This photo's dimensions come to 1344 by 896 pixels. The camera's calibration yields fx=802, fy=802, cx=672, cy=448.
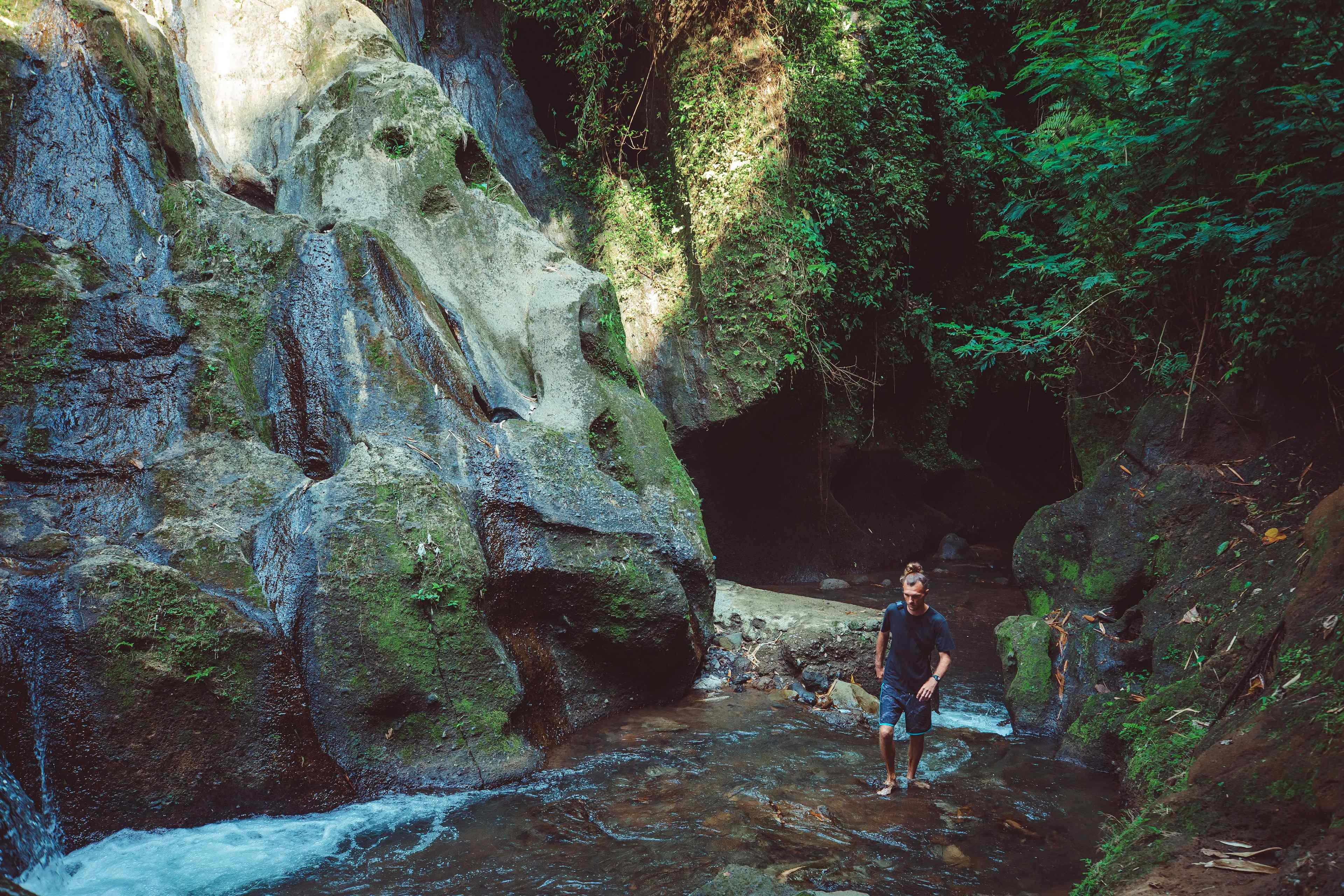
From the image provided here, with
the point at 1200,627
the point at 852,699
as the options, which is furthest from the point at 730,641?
the point at 1200,627

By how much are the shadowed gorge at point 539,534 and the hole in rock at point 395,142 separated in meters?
0.04

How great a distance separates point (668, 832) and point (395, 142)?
7.37m

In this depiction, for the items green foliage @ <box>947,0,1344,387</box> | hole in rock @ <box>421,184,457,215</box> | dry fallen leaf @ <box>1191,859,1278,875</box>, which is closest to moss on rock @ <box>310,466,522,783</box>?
hole in rock @ <box>421,184,457,215</box>

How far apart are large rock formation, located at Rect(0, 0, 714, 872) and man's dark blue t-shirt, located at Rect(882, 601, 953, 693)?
187 centimetres

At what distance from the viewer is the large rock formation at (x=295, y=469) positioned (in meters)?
4.68

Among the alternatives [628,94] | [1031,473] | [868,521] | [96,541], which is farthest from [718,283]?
[1031,473]

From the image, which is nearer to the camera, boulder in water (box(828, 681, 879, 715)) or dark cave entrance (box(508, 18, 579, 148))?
boulder in water (box(828, 681, 879, 715))

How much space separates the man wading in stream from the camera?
5.50m

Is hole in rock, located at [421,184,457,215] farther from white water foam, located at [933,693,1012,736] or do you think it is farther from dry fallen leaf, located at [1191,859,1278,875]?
dry fallen leaf, located at [1191,859,1278,875]

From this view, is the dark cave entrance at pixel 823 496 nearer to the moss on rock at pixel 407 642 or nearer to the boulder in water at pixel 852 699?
the boulder in water at pixel 852 699

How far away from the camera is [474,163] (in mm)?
9086

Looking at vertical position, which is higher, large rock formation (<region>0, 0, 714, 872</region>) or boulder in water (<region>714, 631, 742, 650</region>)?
large rock formation (<region>0, 0, 714, 872</region>)

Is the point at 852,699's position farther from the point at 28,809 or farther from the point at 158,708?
the point at 28,809

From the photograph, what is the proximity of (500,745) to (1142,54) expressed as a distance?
6.62 m
